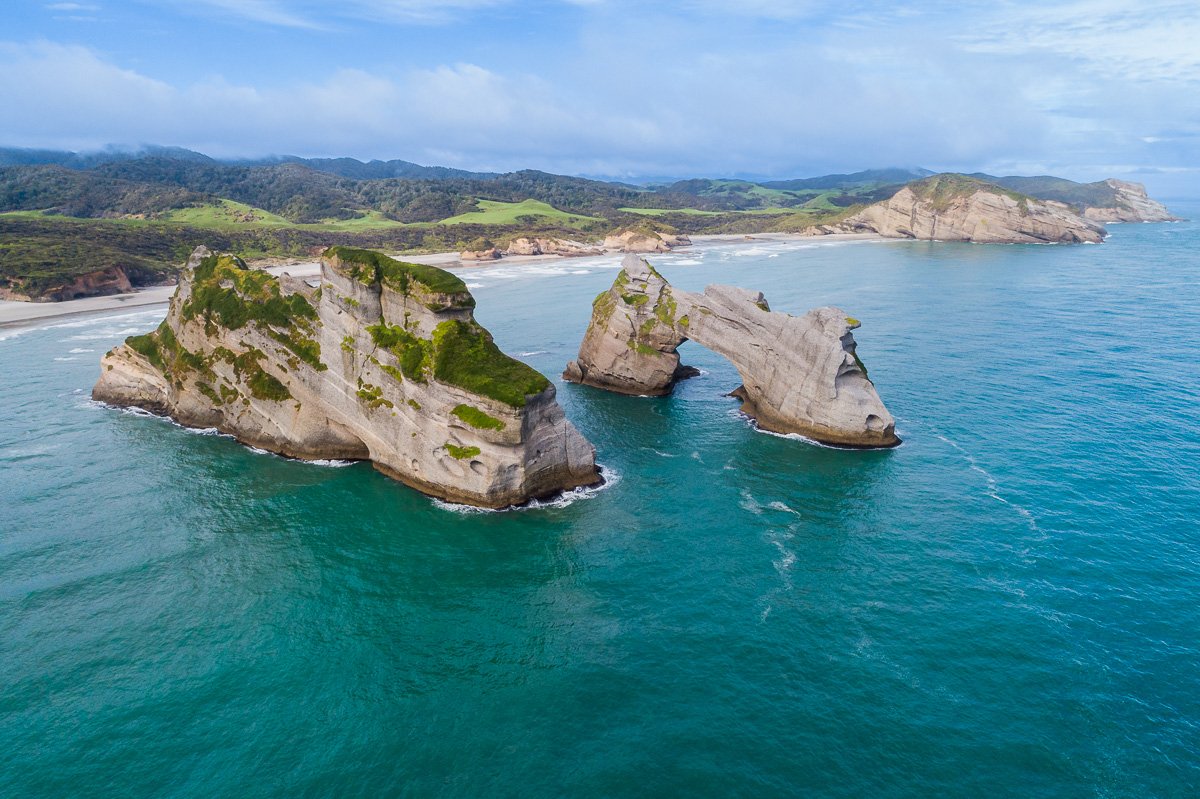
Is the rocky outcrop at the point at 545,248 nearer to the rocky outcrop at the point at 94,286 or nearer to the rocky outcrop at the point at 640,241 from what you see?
the rocky outcrop at the point at 640,241

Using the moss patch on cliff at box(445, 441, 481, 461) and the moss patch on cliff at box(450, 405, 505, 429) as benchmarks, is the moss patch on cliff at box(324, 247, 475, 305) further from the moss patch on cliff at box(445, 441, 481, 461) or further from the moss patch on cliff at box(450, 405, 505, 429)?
the moss patch on cliff at box(445, 441, 481, 461)

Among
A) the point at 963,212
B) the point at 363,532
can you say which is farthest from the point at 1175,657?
the point at 963,212

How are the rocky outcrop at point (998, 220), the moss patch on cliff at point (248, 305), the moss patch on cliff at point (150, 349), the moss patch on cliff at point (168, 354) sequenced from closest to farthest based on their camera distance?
the moss patch on cliff at point (248, 305) < the moss patch on cliff at point (168, 354) < the moss patch on cliff at point (150, 349) < the rocky outcrop at point (998, 220)

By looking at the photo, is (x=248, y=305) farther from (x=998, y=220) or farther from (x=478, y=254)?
(x=998, y=220)

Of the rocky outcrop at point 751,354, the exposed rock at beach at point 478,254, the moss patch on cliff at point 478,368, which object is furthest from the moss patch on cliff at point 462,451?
the exposed rock at beach at point 478,254

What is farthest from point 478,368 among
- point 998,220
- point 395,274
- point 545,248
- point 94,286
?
point 998,220
